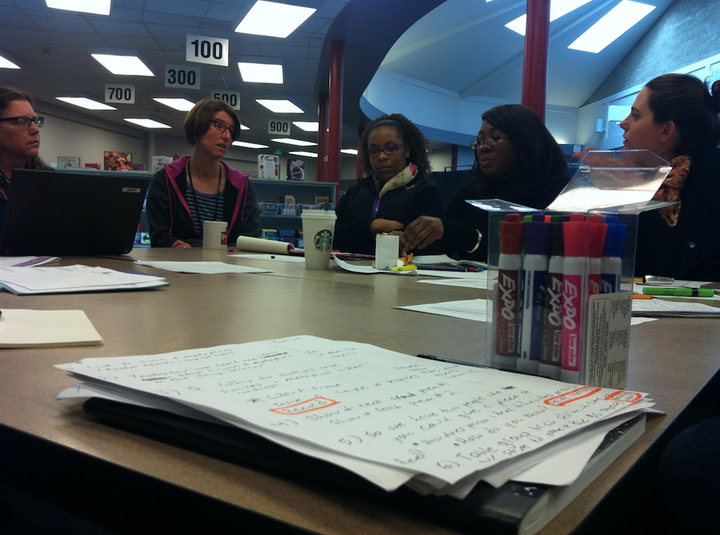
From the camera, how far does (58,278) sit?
96 centimetres

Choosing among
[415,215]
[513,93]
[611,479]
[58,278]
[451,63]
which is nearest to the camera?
[611,479]

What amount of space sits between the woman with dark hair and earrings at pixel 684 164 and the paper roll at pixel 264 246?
3.96 feet

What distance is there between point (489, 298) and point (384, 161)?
7.41 ft

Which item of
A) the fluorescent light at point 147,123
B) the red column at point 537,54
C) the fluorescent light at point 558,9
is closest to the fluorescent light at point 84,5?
the red column at point 537,54

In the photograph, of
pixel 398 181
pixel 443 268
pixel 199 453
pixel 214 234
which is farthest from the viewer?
pixel 398 181

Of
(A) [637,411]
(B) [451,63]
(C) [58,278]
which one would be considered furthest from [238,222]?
(B) [451,63]

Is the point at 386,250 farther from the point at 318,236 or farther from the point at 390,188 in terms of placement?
the point at 390,188

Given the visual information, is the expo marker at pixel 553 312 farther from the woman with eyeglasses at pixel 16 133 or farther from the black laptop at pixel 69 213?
the woman with eyeglasses at pixel 16 133

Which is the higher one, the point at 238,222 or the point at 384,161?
the point at 384,161

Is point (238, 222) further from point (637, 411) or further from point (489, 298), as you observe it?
point (637, 411)

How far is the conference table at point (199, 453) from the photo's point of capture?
238 mm

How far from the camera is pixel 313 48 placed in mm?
6250

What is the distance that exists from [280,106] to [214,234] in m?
7.74

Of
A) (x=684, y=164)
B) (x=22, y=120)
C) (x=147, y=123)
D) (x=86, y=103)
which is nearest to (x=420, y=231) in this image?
(x=684, y=164)
